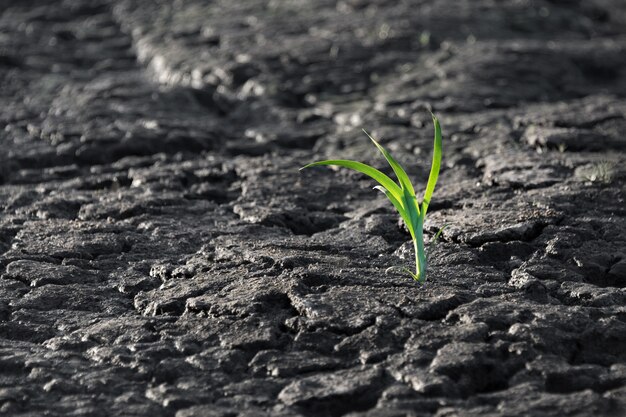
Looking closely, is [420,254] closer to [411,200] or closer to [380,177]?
[411,200]

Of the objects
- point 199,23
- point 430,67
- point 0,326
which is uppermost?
point 199,23

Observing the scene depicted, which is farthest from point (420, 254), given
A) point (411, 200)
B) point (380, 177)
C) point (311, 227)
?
point (311, 227)

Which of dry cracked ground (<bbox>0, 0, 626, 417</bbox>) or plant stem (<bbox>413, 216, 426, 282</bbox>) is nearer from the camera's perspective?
dry cracked ground (<bbox>0, 0, 626, 417</bbox>)

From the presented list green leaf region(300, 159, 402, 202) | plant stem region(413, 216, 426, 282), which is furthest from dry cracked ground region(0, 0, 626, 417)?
green leaf region(300, 159, 402, 202)

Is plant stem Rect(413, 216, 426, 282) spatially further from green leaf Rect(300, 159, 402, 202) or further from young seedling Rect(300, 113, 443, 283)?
green leaf Rect(300, 159, 402, 202)

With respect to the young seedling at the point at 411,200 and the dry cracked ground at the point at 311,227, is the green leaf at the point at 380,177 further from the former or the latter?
the dry cracked ground at the point at 311,227

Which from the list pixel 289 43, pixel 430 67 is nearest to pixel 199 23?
pixel 289 43

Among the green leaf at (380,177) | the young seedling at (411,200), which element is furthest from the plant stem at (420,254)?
the green leaf at (380,177)

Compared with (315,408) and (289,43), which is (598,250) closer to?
(315,408)
